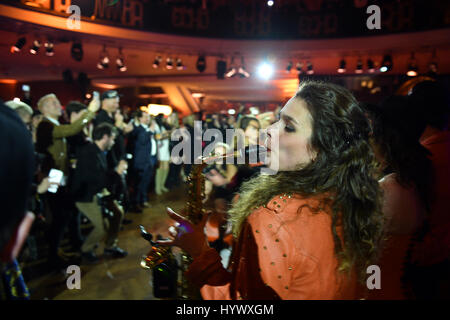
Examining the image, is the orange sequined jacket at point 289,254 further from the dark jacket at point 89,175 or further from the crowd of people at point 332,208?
the dark jacket at point 89,175

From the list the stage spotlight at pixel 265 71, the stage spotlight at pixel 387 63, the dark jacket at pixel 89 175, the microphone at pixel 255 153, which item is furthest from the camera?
the stage spotlight at pixel 265 71

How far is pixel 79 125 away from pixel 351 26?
32.3ft

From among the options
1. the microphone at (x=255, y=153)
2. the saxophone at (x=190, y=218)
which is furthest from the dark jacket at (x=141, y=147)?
the microphone at (x=255, y=153)

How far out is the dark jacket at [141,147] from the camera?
6.30m

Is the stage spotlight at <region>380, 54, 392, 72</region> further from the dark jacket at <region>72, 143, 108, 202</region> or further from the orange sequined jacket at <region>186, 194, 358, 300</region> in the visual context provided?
Answer: the orange sequined jacket at <region>186, 194, 358, 300</region>

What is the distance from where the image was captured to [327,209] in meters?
1.02

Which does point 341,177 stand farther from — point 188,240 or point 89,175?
point 89,175

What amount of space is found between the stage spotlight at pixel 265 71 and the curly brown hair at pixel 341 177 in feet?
37.1

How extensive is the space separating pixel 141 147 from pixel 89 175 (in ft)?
8.99

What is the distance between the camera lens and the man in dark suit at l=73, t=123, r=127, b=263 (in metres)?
3.61

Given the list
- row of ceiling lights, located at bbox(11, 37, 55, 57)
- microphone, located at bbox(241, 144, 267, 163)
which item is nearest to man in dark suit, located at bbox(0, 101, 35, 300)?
microphone, located at bbox(241, 144, 267, 163)

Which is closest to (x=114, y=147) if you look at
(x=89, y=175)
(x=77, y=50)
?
(x=89, y=175)

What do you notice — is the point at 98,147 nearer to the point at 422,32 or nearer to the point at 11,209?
the point at 11,209

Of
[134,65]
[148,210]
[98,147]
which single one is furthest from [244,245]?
[134,65]
